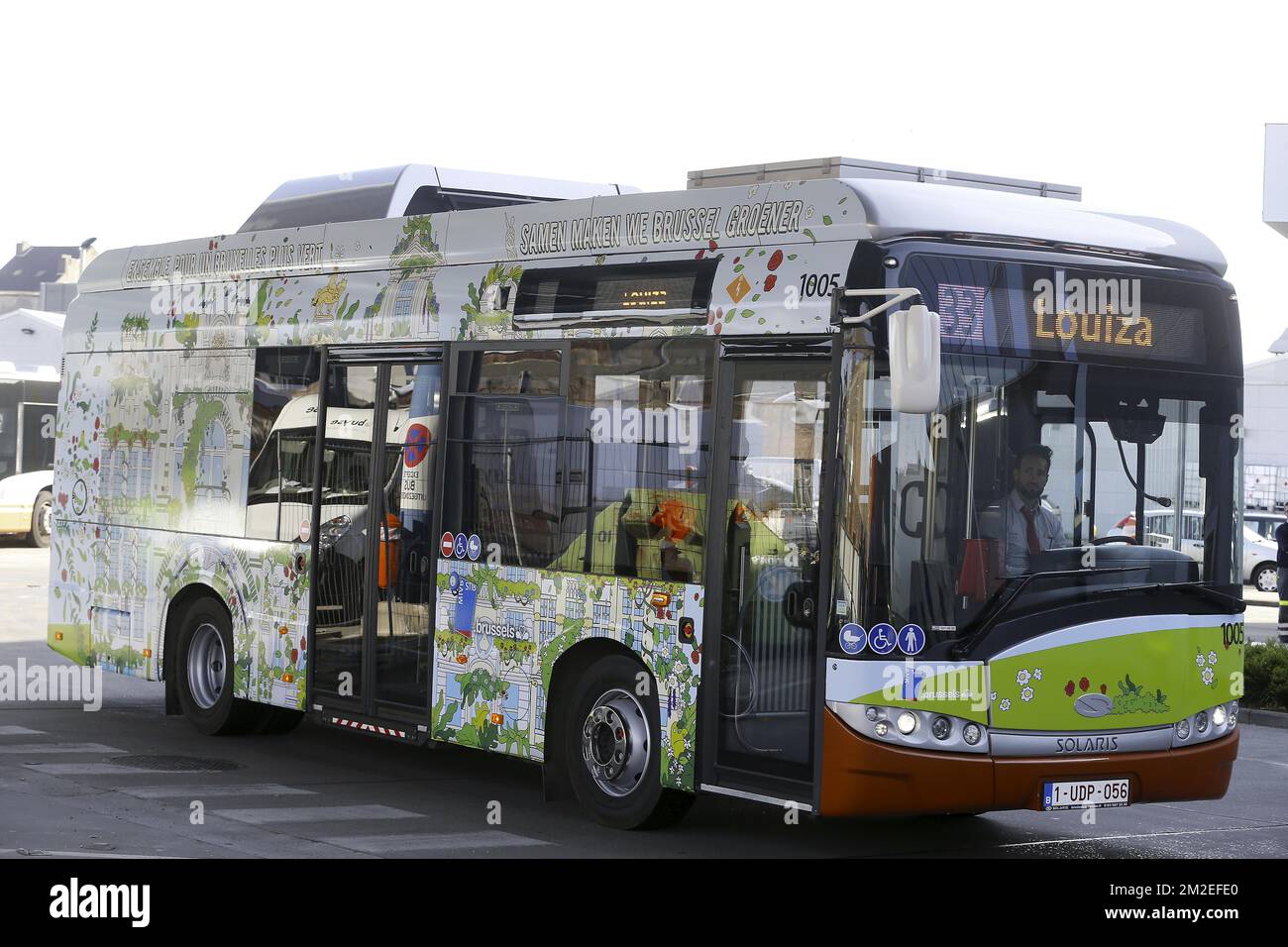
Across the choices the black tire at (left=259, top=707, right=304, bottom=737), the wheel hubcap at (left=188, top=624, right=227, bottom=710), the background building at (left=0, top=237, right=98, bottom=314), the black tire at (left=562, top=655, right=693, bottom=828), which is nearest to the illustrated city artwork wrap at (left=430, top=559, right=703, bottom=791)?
the black tire at (left=562, top=655, right=693, bottom=828)

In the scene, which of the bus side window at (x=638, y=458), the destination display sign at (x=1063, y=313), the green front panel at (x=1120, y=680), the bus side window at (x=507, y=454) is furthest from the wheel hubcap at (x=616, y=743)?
the destination display sign at (x=1063, y=313)

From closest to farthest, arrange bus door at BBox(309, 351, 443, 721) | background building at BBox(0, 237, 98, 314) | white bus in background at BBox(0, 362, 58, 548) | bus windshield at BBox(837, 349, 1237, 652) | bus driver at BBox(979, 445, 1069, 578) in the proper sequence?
bus windshield at BBox(837, 349, 1237, 652) → bus driver at BBox(979, 445, 1069, 578) → bus door at BBox(309, 351, 443, 721) → white bus in background at BBox(0, 362, 58, 548) → background building at BBox(0, 237, 98, 314)

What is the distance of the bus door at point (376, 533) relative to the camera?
10.7 metres

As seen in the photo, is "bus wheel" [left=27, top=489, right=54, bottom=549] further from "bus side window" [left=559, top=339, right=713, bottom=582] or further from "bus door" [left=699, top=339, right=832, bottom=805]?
"bus door" [left=699, top=339, right=832, bottom=805]

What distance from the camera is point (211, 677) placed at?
12805 millimetres

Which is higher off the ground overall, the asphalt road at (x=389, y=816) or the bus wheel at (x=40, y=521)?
the bus wheel at (x=40, y=521)

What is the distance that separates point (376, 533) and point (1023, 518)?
13.9ft

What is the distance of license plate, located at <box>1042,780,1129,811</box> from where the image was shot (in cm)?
848

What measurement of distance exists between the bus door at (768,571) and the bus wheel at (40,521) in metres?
28.3

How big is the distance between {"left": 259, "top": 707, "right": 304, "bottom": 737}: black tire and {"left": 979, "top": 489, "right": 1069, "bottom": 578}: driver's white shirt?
607 cm

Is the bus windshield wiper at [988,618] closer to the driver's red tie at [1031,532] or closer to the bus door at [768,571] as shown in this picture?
the driver's red tie at [1031,532]
